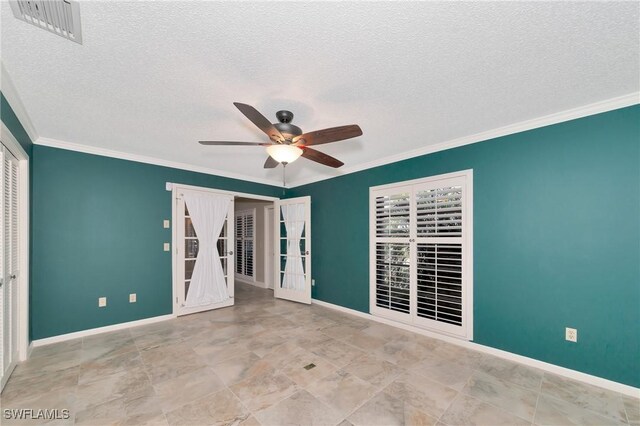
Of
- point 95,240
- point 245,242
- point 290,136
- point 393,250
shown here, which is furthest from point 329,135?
point 245,242

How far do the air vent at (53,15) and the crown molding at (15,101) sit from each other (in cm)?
71

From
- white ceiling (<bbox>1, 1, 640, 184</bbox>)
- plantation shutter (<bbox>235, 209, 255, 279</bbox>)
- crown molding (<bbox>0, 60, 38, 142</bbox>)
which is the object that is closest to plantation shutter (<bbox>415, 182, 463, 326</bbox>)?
white ceiling (<bbox>1, 1, 640, 184</bbox>)

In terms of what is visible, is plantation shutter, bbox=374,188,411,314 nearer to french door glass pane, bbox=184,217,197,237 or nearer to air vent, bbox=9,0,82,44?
french door glass pane, bbox=184,217,197,237

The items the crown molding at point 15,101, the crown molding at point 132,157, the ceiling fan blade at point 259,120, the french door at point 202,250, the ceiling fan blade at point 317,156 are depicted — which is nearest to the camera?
the ceiling fan blade at point 259,120

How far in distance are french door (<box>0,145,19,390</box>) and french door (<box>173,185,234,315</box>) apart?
1.75 meters

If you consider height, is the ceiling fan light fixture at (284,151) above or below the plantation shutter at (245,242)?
above

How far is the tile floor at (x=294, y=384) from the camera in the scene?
194 cm

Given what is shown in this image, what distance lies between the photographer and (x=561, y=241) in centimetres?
255

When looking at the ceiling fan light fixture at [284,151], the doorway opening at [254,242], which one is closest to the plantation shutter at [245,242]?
the doorway opening at [254,242]

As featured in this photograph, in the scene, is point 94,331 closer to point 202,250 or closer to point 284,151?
point 202,250

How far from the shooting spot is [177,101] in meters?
2.33

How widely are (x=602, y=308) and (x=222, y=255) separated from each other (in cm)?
498

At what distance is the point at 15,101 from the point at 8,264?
1.46 metres

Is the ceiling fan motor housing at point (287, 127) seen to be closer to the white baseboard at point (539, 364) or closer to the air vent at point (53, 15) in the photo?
the air vent at point (53, 15)
